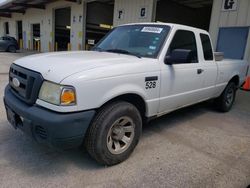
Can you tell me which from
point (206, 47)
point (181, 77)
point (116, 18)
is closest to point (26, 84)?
point (181, 77)

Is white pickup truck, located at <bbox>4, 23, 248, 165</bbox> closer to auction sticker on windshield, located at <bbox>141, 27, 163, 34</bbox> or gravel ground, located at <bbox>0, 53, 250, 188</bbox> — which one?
auction sticker on windshield, located at <bbox>141, 27, 163, 34</bbox>

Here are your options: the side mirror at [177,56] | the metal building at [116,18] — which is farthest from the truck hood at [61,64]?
the metal building at [116,18]

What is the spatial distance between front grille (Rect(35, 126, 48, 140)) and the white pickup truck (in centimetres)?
1

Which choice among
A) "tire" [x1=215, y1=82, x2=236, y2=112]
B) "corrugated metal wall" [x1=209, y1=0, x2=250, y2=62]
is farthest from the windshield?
"corrugated metal wall" [x1=209, y1=0, x2=250, y2=62]

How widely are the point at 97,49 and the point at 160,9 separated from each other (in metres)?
14.9

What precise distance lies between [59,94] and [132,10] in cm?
1179

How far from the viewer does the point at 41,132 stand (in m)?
2.29

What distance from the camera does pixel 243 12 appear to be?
845cm

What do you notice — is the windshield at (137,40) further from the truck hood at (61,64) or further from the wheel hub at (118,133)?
the wheel hub at (118,133)

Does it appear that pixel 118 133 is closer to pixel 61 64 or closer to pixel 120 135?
pixel 120 135

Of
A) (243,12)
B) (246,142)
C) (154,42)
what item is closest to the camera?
(154,42)

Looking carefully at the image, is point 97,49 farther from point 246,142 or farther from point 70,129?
point 246,142

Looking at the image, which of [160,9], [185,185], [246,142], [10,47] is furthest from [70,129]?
[10,47]

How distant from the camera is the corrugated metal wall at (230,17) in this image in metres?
8.39
